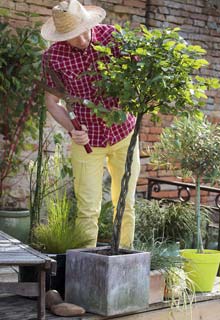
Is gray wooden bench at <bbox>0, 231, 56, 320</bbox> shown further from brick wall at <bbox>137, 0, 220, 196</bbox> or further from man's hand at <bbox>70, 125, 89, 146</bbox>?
brick wall at <bbox>137, 0, 220, 196</bbox>

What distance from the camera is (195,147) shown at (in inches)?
160

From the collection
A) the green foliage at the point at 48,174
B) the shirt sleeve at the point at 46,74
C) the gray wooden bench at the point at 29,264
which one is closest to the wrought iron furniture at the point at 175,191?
the green foliage at the point at 48,174

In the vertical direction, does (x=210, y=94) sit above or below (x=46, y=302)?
above

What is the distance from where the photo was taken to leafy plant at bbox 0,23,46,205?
4.84m

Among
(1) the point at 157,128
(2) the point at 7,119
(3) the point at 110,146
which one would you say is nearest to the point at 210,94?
(1) the point at 157,128

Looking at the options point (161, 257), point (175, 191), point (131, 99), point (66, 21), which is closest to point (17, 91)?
point (66, 21)

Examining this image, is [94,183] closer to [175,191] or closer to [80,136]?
[80,136]

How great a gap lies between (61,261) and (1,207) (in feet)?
4.32

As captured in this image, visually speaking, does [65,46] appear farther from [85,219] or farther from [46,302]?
[46,302]

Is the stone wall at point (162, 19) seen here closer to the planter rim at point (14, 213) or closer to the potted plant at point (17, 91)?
the potted plant at point (17, 91)

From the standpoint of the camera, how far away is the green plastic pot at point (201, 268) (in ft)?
13.0

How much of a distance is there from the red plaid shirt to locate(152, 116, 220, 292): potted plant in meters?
0.43

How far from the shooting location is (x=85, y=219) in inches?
150

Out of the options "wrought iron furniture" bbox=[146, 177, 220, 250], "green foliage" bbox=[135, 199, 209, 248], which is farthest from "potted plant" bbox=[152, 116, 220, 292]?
"wrought iron furniture" bbox=[146, 177, 220, 250]
